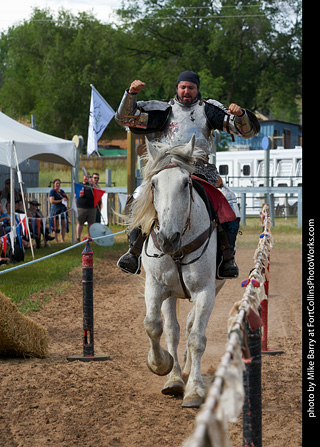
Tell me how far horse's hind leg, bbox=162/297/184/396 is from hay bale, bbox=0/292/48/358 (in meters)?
1.78

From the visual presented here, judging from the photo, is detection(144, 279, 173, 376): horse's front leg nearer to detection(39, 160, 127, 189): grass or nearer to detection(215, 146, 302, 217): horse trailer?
detection(215, 146, 302, 217): horse trailer

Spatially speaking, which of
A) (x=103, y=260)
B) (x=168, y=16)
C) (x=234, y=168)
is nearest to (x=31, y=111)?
(x=168, y=16)

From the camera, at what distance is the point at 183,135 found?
5824 millimetres

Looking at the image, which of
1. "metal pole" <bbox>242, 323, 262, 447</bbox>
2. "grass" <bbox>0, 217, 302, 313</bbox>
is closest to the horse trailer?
"grass" <bbox>0, 217, 302, 313</bbox>

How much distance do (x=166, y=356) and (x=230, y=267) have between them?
37.9 inches

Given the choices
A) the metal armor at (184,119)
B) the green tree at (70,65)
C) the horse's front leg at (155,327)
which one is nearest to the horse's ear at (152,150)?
the metal armor at (184,119)

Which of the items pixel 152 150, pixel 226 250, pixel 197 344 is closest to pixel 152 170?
pixel 152 150

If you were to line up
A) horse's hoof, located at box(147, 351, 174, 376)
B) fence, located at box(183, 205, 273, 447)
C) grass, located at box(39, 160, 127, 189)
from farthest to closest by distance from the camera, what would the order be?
grass, located at box(39, 160, 127, 189), horse's hoof, located at box(147, 351, 174, 376), fence, located at box(183, 205, 273, 447)

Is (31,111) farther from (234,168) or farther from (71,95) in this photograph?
(234,168)

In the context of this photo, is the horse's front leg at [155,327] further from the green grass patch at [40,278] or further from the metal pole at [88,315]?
the green grass patch at [40,278]

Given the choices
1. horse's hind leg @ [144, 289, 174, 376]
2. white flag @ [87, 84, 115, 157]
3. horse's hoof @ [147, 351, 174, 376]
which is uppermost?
white flag @ [87, 84, 115, 157]

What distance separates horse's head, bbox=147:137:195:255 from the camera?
4523mm

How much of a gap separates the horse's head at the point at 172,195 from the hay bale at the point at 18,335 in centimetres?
224

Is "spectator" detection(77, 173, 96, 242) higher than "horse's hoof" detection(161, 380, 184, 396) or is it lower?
higher
